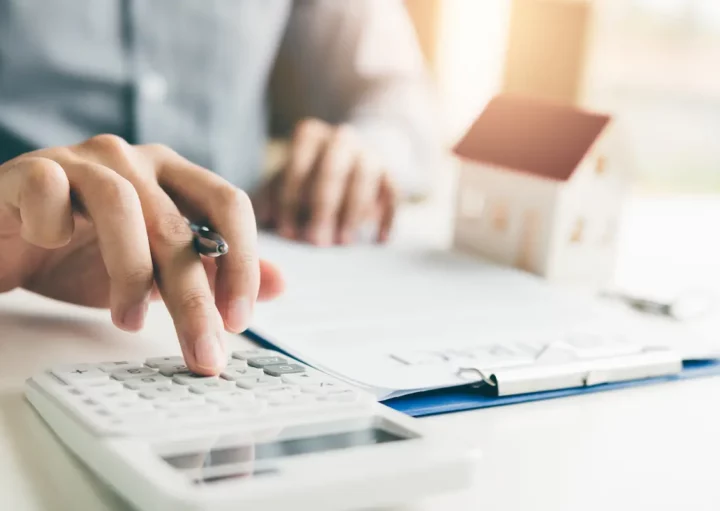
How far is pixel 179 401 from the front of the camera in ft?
1.05

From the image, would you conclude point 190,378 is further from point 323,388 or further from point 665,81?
point 665,81

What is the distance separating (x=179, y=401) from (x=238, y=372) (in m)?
0.05

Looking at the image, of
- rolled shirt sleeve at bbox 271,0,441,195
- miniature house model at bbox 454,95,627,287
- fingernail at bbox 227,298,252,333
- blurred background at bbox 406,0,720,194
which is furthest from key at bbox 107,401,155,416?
blurred background at bbox 406,0,720,194

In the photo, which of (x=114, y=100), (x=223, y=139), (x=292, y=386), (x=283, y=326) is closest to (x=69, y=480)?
(x=292, y=386)

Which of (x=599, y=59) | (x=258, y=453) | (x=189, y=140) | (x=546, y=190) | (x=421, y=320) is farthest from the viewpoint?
(x=599, y=59)

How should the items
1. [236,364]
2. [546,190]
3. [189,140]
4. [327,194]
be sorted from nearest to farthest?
1. [236,364]
2. [546,190]
3. [327,194]
4. [189,140]

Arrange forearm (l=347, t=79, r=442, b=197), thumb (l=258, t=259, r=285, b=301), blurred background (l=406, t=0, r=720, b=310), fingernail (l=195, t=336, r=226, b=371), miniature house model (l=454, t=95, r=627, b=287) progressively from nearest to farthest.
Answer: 1. fingernail (l=195, t=336, r=226, b=371)
2. thumb (l=258, t=259, r=285, b=301)
3. miniature house model (l=454, t=95, r=627, b=287)
4. forearm (l=347, t=79, r=442, b=197)
5. blurred background (l=406, t=0, r=720, b=310)

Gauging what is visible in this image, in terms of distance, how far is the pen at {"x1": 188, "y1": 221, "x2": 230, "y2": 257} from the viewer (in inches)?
16.1

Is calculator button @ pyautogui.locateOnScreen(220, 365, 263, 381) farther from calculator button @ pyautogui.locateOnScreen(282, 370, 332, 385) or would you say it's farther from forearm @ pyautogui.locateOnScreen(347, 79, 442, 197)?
forearm @ pyautogui.locateOnScreen(347, 79, 442, 197)

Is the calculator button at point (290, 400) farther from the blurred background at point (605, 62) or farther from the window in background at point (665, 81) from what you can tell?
the window in background at point (665, 81)

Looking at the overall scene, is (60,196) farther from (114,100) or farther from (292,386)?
(114,100)

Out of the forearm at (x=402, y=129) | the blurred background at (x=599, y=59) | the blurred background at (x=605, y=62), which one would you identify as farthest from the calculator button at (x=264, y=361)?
the blurred background at (x=599, y=59)

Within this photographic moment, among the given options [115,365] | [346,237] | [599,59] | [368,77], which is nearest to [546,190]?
[346,237]

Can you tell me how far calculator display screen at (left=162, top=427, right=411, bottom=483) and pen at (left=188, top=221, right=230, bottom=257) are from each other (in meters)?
0.14
